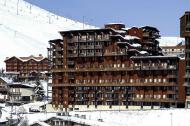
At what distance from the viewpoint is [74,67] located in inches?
5044

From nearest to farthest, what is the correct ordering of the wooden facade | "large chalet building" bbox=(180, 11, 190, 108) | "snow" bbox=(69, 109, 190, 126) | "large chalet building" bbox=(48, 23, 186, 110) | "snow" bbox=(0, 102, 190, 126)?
"snow" bbox=(0, 102, 190, 126), "snow" bbox=(69, 109, 190, 126), "large chalet building" bbox=(180, 11, 190, 108), "large chalet building" bbox=(48, 23, 186, 110), the wooden facade

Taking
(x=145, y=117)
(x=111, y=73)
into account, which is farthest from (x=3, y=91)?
(x=145, y=117)

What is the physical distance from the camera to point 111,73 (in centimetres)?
12231

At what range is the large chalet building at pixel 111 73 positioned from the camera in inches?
4505

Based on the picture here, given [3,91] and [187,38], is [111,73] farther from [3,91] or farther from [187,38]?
[3,91]

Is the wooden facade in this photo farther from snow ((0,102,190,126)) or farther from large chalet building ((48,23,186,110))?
snow ((0,102,190,126))

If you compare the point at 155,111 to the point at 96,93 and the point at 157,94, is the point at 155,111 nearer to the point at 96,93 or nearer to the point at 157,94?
the point at 157,94

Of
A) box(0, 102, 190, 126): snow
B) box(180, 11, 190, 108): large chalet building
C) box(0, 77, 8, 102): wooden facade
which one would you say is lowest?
box(0, 102, 190, 126): snow

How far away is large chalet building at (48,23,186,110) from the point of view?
114438 millimetres

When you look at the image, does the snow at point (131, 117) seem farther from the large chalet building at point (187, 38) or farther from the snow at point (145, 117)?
the large chalet building at point (187, 38)

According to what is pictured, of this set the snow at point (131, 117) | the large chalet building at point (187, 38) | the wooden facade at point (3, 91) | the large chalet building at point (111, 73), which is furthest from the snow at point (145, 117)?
the wooden facade at point (3, 91)

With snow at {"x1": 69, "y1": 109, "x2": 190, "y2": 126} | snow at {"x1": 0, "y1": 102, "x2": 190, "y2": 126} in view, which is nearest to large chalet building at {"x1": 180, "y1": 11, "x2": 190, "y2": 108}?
snow at {"x1": 69, "y1": 109, "x2": 190, "y2": 126}

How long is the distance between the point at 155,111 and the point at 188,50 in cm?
2070

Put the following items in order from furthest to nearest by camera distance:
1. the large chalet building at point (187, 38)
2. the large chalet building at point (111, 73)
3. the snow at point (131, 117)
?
the large chalet building at point (111, 73)
the large chalet building at point (187, 38)
the snow at point (131, 117)
